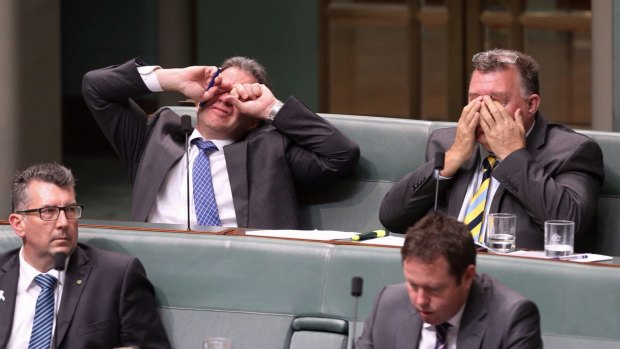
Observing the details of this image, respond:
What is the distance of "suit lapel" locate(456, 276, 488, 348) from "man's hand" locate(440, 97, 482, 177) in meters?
1.03

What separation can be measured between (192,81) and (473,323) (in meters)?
1.64

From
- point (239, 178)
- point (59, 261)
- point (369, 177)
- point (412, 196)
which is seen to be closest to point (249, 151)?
point (239, 178)

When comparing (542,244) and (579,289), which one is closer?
(579,289)

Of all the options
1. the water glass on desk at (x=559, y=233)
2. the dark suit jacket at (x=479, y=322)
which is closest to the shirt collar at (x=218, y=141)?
the water glass on desk at (x=559, y=233)

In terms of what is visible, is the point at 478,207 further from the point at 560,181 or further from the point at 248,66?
the point at 248,66

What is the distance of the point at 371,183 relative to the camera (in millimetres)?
3688

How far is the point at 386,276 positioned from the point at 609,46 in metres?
1.96

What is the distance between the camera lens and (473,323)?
2.36 metres

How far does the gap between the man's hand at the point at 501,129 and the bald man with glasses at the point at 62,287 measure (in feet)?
3.28

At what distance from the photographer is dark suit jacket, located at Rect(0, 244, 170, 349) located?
9.48 feet

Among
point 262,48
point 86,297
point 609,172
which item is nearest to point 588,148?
point 609,172

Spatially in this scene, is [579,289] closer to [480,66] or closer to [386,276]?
[386,276]

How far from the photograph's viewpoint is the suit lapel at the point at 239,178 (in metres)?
3.65

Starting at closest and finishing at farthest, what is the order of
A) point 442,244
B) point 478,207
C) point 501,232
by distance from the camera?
point 442,244, point 501,232, point 478,207
